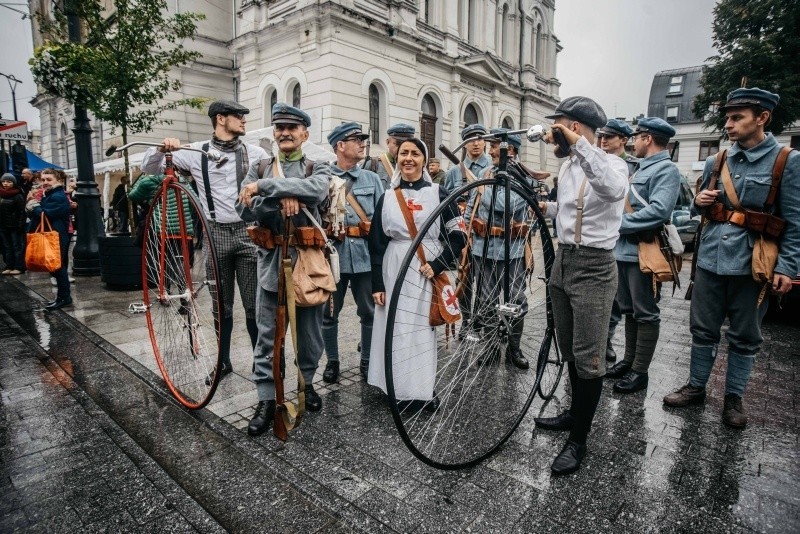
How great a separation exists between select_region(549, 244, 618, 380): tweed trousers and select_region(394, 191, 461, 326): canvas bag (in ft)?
2.56

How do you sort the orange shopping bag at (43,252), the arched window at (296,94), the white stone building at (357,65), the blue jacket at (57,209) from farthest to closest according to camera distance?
the arched window at (296,94), the white stone building at (357,65), the blue jacket at (57,209), the orange shopping bag at (43,252)

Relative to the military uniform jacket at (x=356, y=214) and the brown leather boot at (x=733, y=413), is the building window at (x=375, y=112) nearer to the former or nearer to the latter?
the military uniform jacket at (x=356, y=214)

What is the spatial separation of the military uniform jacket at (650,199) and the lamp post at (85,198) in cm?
903

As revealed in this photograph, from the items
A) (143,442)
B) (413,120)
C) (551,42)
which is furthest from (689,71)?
(143,442)

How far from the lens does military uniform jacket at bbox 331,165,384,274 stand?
4.09 metres

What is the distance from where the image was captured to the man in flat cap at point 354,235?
410 cm

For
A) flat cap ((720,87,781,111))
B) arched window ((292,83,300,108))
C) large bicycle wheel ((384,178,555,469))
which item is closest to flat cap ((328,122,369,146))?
large bicycle wheel ((384,178,555,469))

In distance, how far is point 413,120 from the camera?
17766 mm

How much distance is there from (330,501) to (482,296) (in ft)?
5.49

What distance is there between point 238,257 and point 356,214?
1111 mm

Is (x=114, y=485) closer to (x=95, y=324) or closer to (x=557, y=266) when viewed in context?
(x=557, y=266)

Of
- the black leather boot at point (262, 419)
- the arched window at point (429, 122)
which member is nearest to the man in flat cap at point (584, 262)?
the black leather boot at point (262, 419)

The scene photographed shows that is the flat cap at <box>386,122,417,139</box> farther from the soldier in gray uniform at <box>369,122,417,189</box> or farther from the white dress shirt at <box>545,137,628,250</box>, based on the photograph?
the white dress shirt at <box>545,137,628,250</box>

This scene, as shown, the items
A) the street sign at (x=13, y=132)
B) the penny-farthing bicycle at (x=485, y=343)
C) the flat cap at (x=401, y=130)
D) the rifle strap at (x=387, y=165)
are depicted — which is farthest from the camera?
the street sign at (x=13, y=132)
